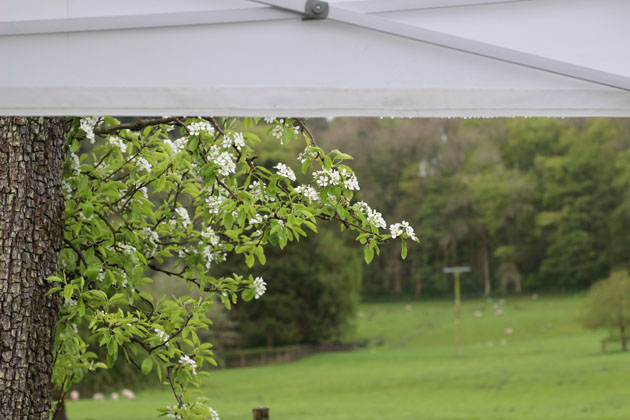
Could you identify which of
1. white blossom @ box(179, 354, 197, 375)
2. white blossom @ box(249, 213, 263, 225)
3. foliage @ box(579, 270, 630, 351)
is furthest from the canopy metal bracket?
foliage @ box(579, 270, 630, 351)

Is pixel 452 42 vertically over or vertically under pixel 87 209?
over

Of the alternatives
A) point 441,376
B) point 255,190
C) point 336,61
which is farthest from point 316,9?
point 441,376

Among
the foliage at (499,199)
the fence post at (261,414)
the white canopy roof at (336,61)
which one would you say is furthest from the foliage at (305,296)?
the white canopy roof at (336,61)

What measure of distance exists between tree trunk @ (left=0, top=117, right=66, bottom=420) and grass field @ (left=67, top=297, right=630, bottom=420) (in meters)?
9.54

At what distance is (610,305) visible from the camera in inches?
574

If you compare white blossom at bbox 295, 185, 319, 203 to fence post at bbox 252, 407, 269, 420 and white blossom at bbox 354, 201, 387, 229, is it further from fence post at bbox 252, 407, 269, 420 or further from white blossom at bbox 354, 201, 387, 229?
fence post at bbox 252, 407, 269, 420

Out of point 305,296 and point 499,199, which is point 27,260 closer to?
point 305,296

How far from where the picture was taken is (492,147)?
78.7 ft

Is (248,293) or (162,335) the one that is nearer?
(162,335)

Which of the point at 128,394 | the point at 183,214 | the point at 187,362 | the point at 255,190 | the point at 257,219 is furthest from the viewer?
the point at 128,394

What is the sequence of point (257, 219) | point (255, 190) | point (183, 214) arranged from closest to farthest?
point (257, 219) → point (255, 190) → point (183, 214)

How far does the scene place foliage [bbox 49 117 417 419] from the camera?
237 cm

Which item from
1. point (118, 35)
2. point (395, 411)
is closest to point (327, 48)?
point (118, 35)

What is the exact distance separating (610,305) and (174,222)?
13.6 meters
